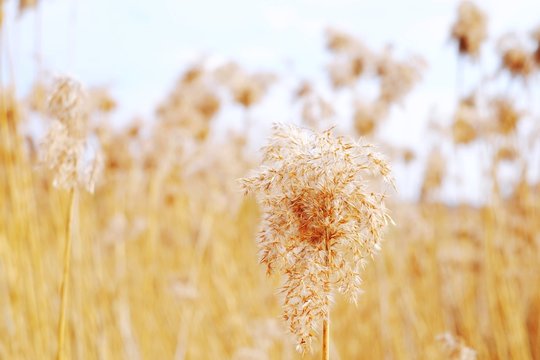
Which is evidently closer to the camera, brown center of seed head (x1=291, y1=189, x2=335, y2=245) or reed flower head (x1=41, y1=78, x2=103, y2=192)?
brown center of seed head (x1=291, y1=189, x2=335, y2=245)

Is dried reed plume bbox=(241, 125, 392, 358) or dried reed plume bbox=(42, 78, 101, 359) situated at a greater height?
dried reed plume bbox=(42, 78, 101, 359)

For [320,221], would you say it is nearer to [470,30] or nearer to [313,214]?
[313,214]

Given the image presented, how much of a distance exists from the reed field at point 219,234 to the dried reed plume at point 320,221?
31cm

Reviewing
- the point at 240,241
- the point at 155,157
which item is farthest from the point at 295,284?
the point at 240,241

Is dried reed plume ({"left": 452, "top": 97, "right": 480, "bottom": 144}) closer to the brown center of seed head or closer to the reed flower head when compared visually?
the reed flower head

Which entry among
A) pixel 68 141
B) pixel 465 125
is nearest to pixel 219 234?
pixel 465 125

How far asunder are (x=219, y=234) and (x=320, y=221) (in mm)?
2615

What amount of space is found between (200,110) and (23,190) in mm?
1852

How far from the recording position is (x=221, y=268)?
9.98 ft

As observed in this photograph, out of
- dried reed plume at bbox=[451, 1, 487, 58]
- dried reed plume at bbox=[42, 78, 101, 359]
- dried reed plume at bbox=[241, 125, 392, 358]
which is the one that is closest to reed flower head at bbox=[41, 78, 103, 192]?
dried reed plume at bbox=[42, 78, 101, 359]

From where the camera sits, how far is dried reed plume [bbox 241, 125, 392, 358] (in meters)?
0.61

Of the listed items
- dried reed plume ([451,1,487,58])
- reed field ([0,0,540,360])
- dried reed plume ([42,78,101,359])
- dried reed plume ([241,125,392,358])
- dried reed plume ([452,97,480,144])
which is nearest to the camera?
dried reed plume ([241,125,392,358])

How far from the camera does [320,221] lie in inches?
24.4

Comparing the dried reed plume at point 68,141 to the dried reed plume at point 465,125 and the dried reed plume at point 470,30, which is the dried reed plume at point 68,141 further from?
the dried reed plume at point 465,125
